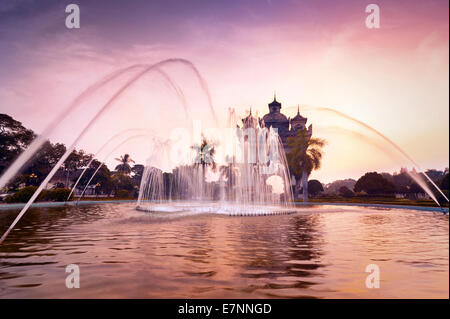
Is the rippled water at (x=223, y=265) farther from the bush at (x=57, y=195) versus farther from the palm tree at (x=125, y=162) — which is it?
the palm tree at (x=125, y=162)

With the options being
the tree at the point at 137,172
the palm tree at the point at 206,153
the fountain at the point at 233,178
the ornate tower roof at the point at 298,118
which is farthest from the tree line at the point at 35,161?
the ornate tower roof at the point at 298,118

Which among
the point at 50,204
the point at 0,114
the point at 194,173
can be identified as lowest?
the point at 50,204

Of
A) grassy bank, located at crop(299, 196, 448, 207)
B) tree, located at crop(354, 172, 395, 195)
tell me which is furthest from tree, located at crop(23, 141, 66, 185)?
tree, located at crop(354, 172, 395, 195)

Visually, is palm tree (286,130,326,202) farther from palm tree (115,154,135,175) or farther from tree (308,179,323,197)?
palm tree (115,154,135,175)

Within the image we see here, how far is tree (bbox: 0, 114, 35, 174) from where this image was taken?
4991 centimetres

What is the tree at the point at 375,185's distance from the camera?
58875 millimetres

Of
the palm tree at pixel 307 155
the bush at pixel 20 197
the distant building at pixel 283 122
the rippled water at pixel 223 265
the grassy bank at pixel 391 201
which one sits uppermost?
the distant building at pixel 283 122

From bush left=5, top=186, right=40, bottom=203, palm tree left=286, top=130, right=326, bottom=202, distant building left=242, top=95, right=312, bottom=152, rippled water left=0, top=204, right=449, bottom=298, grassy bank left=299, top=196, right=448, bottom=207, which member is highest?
distant building left=242, top=95, right=312, bottom=152

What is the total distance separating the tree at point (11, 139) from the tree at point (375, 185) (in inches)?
2635

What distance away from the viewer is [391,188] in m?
58.6

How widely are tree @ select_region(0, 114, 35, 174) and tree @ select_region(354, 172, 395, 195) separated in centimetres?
6694
